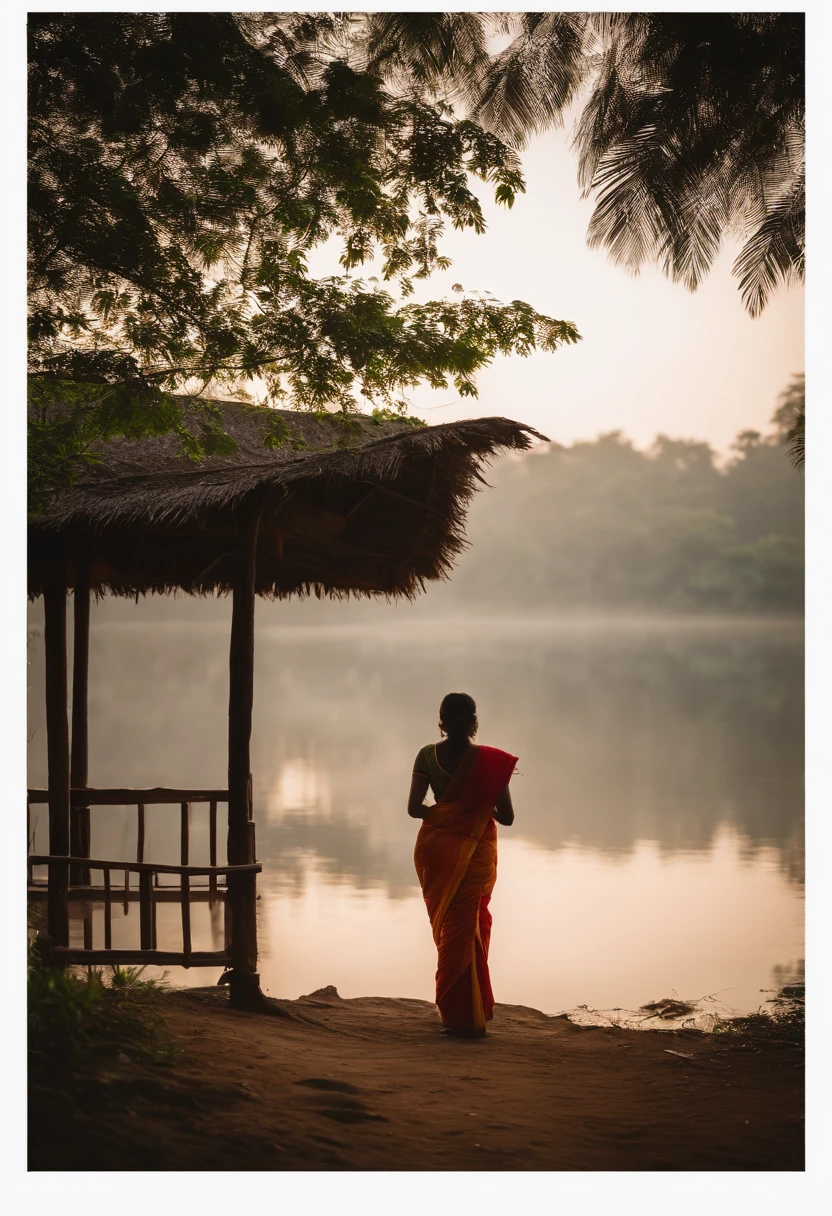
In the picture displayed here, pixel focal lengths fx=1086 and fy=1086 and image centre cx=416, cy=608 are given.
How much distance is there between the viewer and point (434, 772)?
4156 mm

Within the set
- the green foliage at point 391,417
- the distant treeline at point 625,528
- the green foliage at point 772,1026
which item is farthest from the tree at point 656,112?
the distant treeline at point 625,528

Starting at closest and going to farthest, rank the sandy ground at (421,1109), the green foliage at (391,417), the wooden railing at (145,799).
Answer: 1. the sandy ground at (421,1109)
2. the green foliage at (391,417)
3. the wooden railing at (145,799)

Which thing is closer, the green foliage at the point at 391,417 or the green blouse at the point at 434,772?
the green blouse at the point at 434,772

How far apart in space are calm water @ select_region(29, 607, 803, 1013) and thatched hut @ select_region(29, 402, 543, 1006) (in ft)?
2.43

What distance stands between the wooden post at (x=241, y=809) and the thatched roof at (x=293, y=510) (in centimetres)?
29

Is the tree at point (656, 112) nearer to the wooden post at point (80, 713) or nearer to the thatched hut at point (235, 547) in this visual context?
the thatched hut at point (235, 547)

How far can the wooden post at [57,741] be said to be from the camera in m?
4.48

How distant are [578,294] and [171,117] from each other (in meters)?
3.05

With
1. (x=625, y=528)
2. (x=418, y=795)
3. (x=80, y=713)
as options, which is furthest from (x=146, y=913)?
(x=625, y=528)

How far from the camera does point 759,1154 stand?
3.16 meters

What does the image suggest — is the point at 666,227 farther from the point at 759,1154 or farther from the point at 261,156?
the point at 759,1154

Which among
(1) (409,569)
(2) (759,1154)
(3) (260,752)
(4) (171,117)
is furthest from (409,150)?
(3) (260,752)

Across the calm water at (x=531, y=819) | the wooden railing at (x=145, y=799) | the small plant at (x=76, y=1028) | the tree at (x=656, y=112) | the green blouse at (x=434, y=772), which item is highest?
the tree at (x=656, y=112)

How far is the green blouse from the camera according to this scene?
4.14m
